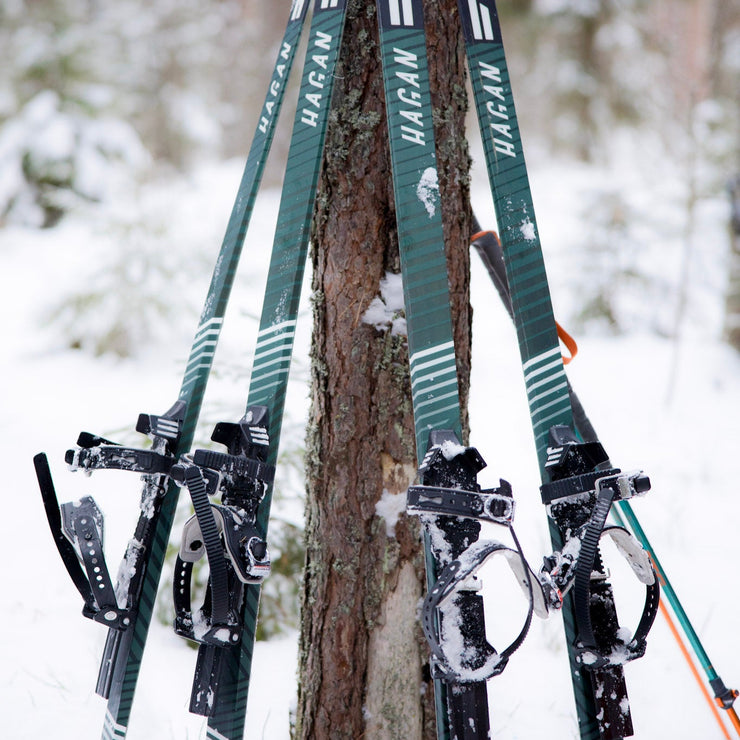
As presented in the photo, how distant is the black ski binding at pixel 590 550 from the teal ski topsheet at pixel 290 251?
22.9 inches

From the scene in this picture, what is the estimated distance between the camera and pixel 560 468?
4.33ft

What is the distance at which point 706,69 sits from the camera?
4785 mm

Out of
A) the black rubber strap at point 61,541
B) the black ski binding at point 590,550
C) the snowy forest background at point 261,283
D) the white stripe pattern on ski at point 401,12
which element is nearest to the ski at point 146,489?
the black rubber strap at point 61,541

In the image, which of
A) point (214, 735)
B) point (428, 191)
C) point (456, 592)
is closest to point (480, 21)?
point (428, 191)

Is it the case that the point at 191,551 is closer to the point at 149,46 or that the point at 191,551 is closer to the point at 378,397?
the point at 378,397

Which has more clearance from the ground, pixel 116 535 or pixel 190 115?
pixel 190 115

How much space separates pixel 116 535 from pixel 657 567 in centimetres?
208

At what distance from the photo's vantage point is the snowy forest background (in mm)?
2338

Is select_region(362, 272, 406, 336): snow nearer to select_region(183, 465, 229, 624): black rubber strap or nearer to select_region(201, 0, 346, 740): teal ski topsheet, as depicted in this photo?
select_region(201, 0, 346, 740): teal ski topsheet

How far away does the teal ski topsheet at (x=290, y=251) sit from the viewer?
→ 145 centimetres

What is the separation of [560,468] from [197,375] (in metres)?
0.83

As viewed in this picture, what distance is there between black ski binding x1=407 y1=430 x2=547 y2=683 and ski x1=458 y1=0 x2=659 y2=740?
0.12 m

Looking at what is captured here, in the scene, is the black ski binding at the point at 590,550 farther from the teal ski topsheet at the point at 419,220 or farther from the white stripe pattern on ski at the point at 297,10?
the white stripe pattern on ski at the point at 297,10

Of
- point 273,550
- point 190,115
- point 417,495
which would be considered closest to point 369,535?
point 417,495
